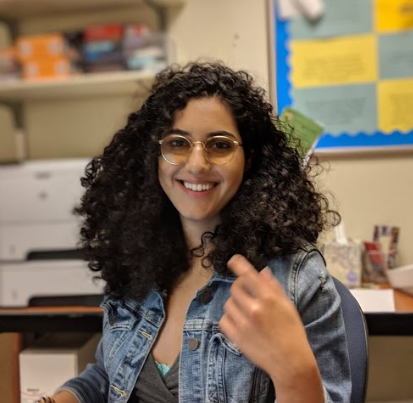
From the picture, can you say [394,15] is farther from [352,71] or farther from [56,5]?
[56,5]

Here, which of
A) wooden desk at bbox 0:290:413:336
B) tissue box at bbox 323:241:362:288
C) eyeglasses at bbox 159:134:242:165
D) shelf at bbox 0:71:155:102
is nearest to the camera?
eyeglasses at bbox 159:134:242:165

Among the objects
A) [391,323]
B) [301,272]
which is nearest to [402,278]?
[391,323]

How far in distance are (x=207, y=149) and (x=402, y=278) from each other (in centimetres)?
89

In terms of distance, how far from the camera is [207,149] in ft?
3.22

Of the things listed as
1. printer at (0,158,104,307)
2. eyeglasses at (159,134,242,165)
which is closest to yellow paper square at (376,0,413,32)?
eyeglasses at (159,134,242,165)

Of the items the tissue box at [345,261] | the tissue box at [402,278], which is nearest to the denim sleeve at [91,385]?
the tissue box at [345,261]

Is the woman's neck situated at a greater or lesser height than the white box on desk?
greater

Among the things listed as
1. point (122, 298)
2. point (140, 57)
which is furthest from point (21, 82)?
point (122, 298)

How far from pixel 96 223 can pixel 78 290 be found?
0.65m

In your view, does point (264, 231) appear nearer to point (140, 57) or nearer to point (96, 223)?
point (96, 223)

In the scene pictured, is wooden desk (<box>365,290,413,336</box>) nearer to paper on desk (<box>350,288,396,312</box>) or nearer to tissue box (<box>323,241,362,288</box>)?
paper on desk (<box>350,288,396,312</box>)

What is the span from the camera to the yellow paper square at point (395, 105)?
1784 mm

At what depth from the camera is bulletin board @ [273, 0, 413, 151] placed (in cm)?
178

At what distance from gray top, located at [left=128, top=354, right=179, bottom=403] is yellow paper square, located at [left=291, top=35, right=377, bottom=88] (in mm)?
1209
